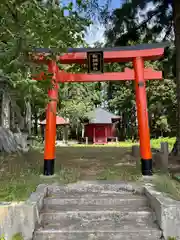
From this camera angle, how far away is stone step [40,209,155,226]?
374cm

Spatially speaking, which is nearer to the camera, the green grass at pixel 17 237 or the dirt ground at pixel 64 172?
the green grass at pixel 17 237

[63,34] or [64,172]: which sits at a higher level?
[63,34]

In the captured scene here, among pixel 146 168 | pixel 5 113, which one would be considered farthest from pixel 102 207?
pixel 5 113

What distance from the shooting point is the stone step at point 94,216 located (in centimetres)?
374

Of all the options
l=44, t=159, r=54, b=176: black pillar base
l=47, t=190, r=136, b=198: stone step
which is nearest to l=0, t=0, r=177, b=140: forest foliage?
l=44, t=159, r=54, b=176: black pillar base

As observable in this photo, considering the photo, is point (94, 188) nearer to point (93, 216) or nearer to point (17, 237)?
point (93, 216)

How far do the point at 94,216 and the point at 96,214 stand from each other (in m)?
0.04

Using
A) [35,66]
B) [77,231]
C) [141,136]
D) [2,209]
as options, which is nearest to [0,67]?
[35,66]

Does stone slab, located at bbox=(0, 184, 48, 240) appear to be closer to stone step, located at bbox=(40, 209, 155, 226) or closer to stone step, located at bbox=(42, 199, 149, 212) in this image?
stone step, located at bbox=(40, 209, 155, 226)

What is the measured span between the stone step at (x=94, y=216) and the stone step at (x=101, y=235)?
25 centimetres

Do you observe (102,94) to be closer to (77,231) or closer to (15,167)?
(15,167)

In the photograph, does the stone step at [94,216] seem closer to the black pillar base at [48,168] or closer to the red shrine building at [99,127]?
the black pillar base at [48,168]

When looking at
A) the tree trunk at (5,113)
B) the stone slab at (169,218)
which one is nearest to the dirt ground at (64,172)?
the stone slab at (169,218)

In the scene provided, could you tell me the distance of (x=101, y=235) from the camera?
344 centimetres
